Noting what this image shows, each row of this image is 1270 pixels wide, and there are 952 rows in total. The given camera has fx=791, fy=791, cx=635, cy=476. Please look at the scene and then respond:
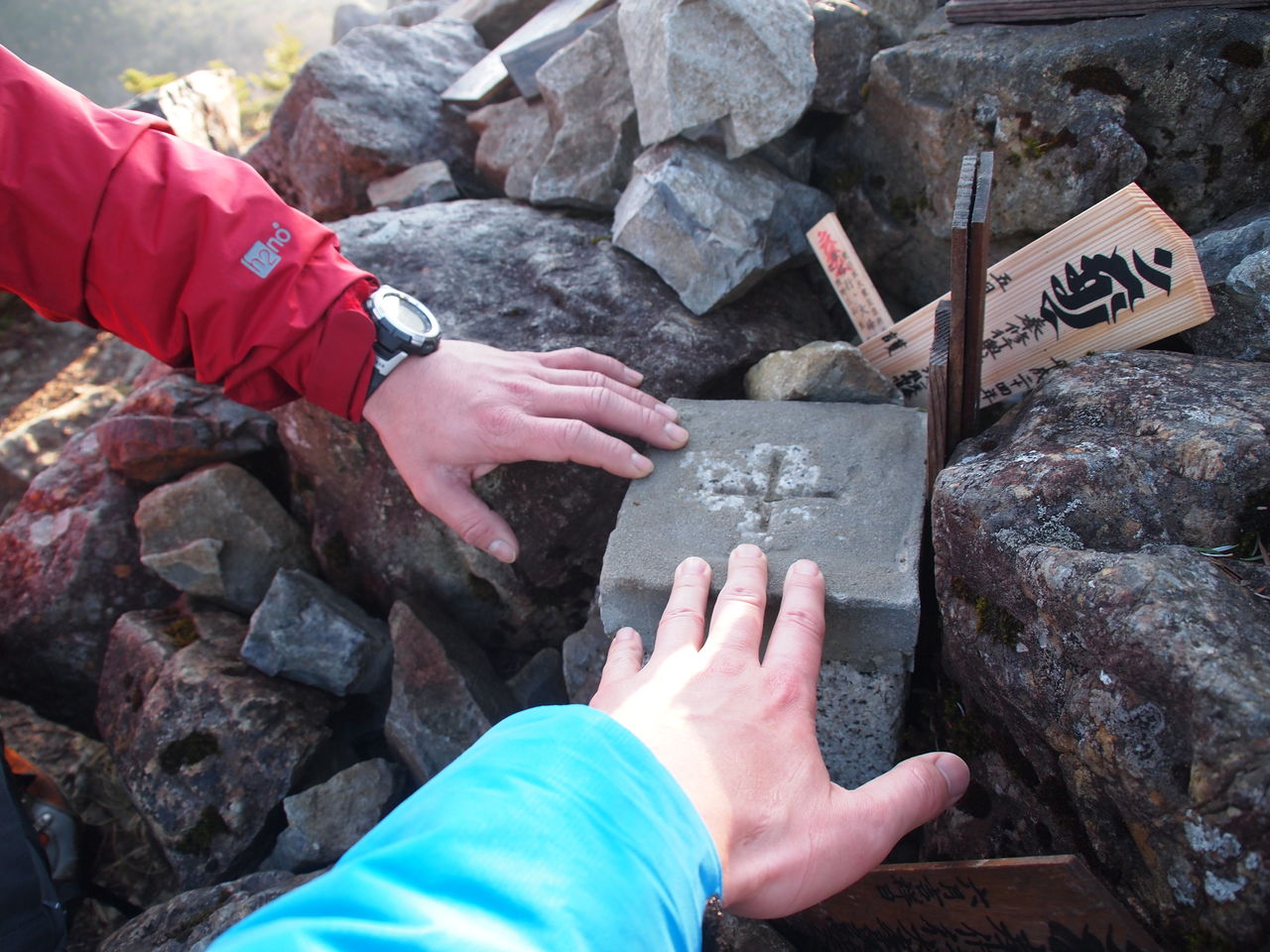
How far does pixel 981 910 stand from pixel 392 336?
2.14 meters

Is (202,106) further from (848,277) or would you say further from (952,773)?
(952,773)

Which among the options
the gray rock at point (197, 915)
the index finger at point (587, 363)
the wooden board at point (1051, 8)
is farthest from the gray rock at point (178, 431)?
the wooden board at point (1051, 8)

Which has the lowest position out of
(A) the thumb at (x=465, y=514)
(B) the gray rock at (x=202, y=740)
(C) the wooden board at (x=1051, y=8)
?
(B) the gray rock at (x=202, y=740)

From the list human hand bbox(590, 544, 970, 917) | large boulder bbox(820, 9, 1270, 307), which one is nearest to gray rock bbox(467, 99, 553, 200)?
large boulder bbox(820, 9, 1270, 307)

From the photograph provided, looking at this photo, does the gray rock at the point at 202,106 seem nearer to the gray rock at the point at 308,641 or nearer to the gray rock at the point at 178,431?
the gray rock at the point at 178,431

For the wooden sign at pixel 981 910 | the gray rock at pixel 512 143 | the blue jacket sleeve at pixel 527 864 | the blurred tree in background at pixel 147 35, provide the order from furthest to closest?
the blurred tree in background at pixel 147 35 → the gray rock at pixel 512 143 → the wooden sign at pixel 981 910 → the blue jacket sleeve at pixel 527 864

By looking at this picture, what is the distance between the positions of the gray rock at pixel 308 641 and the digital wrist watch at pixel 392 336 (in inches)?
34.1

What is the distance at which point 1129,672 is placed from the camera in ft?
4.58

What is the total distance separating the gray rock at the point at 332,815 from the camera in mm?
2500

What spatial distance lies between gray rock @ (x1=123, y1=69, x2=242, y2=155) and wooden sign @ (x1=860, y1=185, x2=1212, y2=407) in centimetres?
629

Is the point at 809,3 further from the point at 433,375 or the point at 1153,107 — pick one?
the point at 433,375

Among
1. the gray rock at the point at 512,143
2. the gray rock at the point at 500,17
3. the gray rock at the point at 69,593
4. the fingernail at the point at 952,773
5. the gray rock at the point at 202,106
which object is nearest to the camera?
the fingernail at the point at 952,773

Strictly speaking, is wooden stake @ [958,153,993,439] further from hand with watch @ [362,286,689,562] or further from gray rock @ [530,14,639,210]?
gray rock @ [530,14,639,210]

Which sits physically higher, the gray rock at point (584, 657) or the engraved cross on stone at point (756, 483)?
the engraved cross on stone at point (756, 483)
